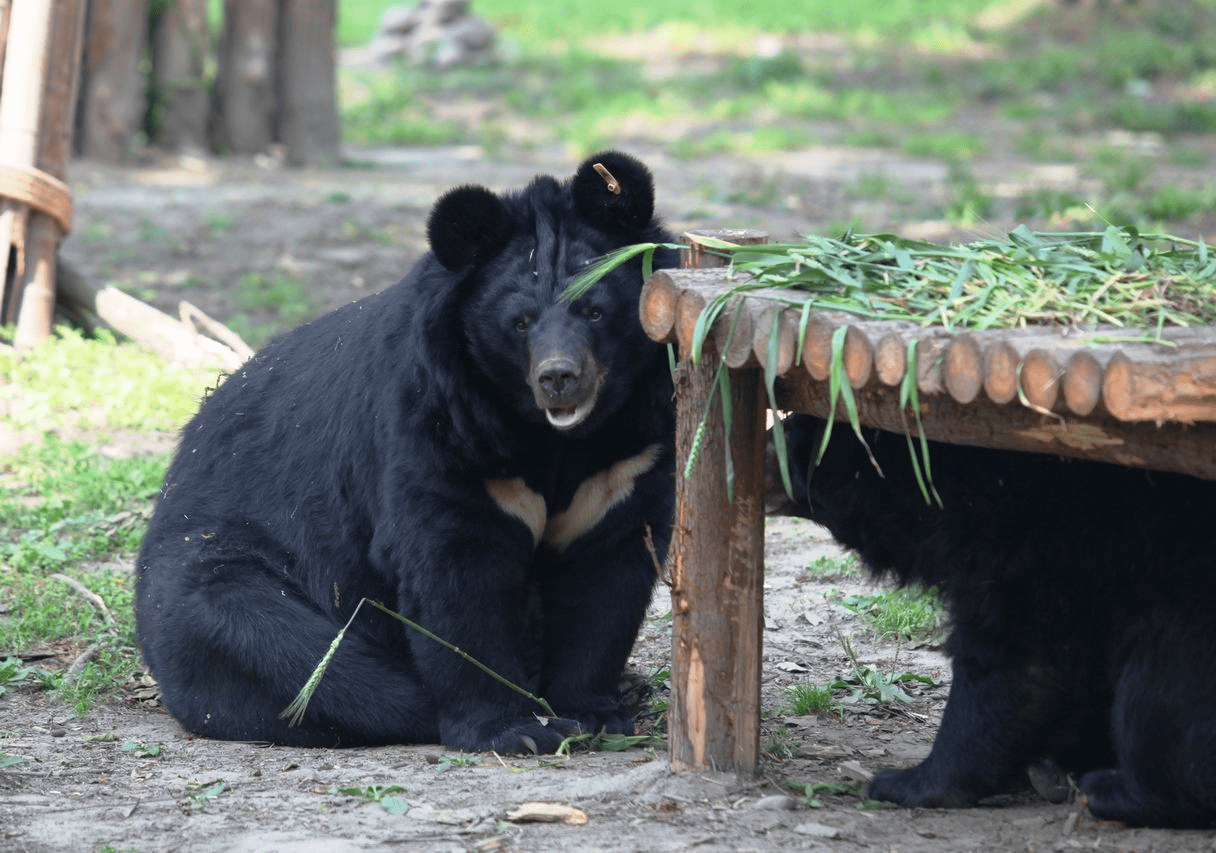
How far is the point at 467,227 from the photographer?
351 centimetres

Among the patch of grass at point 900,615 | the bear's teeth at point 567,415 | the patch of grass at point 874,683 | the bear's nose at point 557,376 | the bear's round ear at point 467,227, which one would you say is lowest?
the patch of grass at point 874,683

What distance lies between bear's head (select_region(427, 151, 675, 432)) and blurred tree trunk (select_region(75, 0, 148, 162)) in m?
7.65

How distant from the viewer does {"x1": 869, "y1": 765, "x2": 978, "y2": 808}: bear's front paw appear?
309cm

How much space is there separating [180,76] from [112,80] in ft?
1.94

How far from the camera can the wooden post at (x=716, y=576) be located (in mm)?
2961

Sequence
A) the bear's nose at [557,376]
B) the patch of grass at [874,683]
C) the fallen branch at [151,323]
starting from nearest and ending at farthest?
the bear's nose at [557,376]
the patch of grass at [874,683]
the fallen branch at [151,323]

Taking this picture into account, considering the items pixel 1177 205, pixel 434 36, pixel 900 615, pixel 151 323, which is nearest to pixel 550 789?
pixel 900 615

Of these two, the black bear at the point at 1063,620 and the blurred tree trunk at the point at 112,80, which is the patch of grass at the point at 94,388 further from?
the blurred tree trunk at the point at 112,80

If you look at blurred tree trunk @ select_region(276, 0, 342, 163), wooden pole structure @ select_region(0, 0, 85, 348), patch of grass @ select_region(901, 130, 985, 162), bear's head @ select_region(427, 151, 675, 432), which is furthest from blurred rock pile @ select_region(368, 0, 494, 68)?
bear's head @ select_region(427, 151, 675, 432)

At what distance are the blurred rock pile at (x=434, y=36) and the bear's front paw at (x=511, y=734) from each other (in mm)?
15818

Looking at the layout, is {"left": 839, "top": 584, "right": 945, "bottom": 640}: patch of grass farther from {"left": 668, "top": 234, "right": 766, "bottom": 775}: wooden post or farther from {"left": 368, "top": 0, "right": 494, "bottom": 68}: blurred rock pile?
{"left": 368, "top": 0, "right": 494, "bottom": 68}: blurred rock pile

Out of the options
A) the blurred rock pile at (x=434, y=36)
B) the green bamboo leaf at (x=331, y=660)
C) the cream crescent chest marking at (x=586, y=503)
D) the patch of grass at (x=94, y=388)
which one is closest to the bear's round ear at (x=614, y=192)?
the cream crescent chest marking at (x=586, y=503)

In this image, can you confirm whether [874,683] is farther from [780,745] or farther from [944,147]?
[944,147]

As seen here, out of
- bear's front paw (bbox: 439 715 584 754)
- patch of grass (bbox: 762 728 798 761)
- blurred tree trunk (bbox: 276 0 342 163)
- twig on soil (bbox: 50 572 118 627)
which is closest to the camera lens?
patch of grass (bbox: 762 728 798 761)
